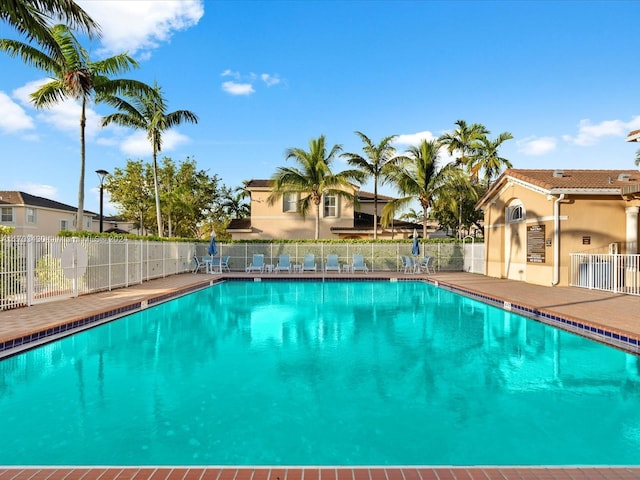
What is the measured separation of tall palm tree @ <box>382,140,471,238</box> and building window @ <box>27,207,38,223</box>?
102 feet

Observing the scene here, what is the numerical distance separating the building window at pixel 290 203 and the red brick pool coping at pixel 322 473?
26.4 metres

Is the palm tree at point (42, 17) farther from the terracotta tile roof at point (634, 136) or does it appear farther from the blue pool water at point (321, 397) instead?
the terracotta tile roof at point (634, 136)

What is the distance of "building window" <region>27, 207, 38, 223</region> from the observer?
3488 centimetres

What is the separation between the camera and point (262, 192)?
1145 inches

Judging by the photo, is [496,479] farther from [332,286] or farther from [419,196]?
[419,196]

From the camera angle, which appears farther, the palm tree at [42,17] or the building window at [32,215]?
the building window at [32,215]

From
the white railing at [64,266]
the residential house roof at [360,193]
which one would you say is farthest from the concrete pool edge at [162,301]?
the residential house roof at [360,193]

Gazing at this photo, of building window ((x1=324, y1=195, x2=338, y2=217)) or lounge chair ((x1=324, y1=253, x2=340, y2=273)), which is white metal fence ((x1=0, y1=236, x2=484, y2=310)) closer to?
lounge chair ((x1=324, y1=253, x2=340, y2=273))

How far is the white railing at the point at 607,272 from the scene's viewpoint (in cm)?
1271

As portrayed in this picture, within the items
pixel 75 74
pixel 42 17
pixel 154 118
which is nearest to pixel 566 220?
pixel 42 17

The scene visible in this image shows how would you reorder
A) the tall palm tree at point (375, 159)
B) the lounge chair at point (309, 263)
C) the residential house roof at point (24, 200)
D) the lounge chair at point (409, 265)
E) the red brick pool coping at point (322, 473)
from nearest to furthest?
the red brick pool coping at point (322, 473)
the lounge chair at point (409, 265)
the lounge chair at point (309, 263)
the tall palm tree at point (375, 159)
the residential house roof at point (24, 200)

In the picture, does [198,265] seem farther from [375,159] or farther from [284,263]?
[375,159]

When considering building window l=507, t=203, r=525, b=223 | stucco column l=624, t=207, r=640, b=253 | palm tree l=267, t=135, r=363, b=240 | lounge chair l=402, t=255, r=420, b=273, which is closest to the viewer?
stucco column l=624, t=207, r=640, b=253

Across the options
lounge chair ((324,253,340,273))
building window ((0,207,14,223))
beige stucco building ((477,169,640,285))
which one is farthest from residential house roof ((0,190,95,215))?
beige stucco building ((477,169,640,285))
